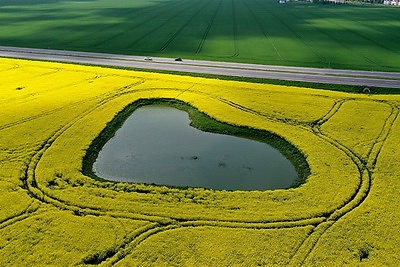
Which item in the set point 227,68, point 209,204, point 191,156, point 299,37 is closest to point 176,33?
point 299,37

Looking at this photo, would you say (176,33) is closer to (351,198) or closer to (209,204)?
(209,204)

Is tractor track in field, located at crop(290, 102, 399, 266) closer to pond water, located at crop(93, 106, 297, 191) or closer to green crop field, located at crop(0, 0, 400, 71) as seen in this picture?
pond water, located at crop(93, 106, 297, 191)

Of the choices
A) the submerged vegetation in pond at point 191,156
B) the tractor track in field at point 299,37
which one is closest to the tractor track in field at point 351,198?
the submerged vegetation in pond at point 191,156

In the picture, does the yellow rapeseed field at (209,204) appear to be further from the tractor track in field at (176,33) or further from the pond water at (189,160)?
the tractor track in field at (176,33)

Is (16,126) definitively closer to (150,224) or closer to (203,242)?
(150,224)

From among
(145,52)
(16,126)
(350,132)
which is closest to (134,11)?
(145,52)

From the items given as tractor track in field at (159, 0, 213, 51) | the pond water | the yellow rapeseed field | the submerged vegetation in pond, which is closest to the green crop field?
tractor track in field at (159, 0, 213, 51)
